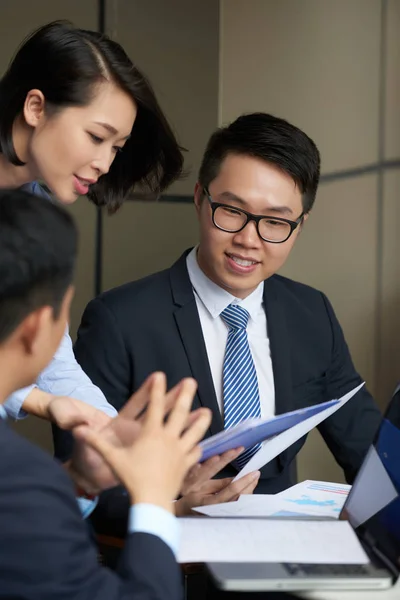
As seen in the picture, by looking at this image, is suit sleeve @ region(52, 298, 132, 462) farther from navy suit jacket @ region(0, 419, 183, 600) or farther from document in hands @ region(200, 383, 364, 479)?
navy suit jacket @ region(0, 419, 183, 600)

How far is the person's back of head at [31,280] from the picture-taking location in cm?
107

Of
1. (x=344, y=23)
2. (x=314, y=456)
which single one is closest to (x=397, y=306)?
(x=314, y=456)

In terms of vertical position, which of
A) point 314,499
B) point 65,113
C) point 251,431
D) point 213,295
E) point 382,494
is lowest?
point 314,499

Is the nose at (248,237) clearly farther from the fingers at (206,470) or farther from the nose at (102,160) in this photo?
the fingers at (206,470)

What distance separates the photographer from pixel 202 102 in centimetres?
409

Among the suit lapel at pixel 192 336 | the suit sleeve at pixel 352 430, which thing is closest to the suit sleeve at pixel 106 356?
the suit lapel at pixel 192 336

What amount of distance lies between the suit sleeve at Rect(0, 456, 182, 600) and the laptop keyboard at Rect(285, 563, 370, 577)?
0.25 m

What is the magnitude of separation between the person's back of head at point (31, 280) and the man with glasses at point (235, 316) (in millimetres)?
930

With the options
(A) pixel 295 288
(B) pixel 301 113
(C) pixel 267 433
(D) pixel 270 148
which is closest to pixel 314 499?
(C) pixel 267 433

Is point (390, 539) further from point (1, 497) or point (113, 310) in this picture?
point (113, 310)

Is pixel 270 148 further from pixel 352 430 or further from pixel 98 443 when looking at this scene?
pixel 98 443

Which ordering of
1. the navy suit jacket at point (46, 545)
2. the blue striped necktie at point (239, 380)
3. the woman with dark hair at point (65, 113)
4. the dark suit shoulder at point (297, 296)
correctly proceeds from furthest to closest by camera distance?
the dark suit shoulder at point (297, 296) → the blue striped necktie at point (239, 380) → the woman with dark hair at point (65, 113) → the navy suit jacket at point (46, 545)

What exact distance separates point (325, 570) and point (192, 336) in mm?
967

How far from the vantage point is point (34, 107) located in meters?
1.92
